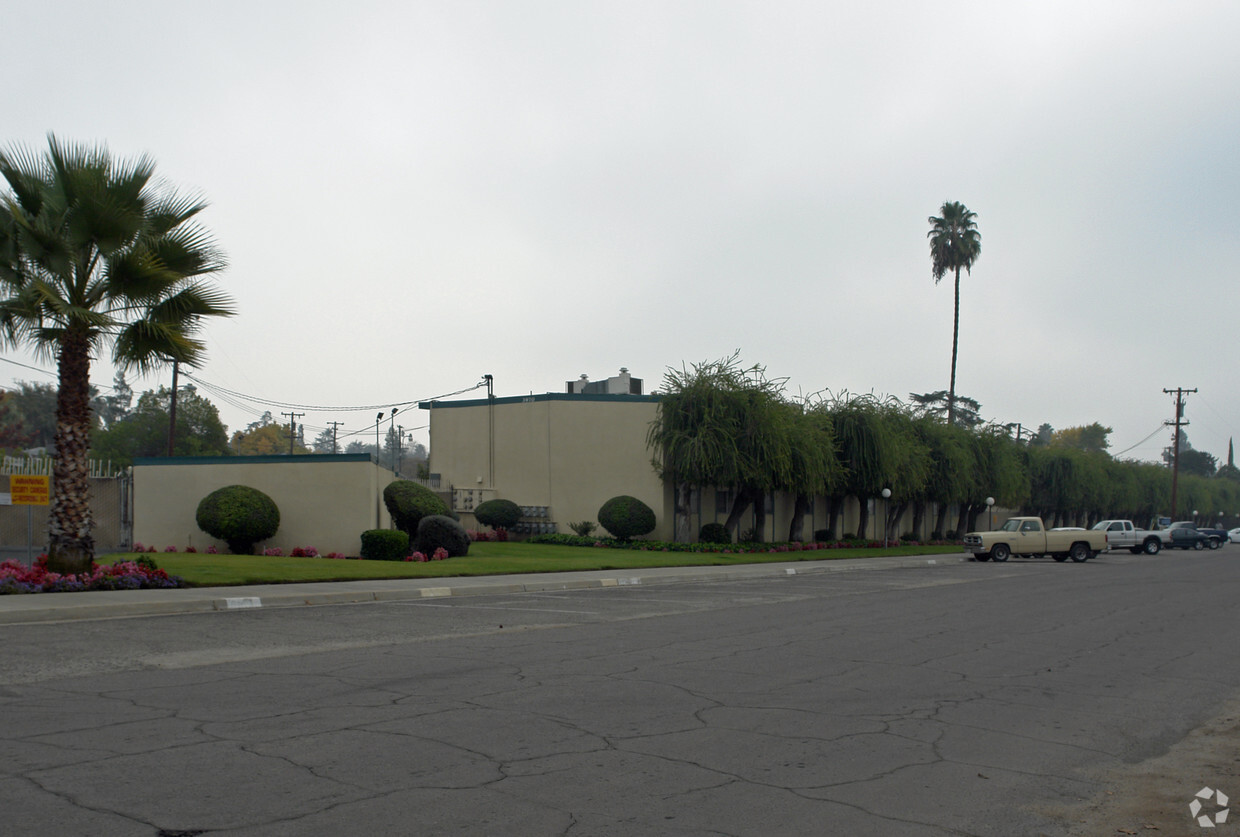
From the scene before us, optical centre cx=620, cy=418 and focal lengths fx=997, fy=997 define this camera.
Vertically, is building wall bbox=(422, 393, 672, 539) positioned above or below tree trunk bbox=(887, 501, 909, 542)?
above

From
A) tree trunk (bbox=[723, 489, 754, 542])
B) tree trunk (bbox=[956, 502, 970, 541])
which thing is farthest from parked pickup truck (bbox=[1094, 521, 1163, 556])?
tree trunk (bbox=[723, 489, 754, 542])

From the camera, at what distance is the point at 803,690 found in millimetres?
9797

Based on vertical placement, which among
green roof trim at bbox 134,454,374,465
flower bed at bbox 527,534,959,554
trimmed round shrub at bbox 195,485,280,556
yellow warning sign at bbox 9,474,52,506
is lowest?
flower bed at bbox 527,534,959,554

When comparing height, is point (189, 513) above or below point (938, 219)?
below

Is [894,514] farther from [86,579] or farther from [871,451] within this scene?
[86,579]

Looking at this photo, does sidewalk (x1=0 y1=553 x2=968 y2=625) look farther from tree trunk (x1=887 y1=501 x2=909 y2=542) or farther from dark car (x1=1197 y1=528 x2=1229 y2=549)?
dark car (x1=1197 y1=528 x2=1229 y2=549)

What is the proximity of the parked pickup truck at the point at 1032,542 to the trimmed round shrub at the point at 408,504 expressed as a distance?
2215 cm

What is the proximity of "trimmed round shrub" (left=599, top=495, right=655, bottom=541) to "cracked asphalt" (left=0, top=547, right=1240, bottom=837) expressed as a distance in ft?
75.5

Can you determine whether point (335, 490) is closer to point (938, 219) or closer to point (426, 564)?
point (426, 564)

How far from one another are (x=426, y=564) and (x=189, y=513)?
791cm

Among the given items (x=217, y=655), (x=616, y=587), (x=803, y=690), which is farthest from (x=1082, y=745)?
(x=616, y=587)

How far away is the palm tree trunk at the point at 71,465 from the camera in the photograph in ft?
55.0

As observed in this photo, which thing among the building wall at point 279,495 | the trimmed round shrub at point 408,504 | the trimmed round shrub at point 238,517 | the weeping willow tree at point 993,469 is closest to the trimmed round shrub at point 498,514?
the trimmed round shrub at point 408,504

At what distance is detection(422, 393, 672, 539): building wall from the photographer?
41.5m
